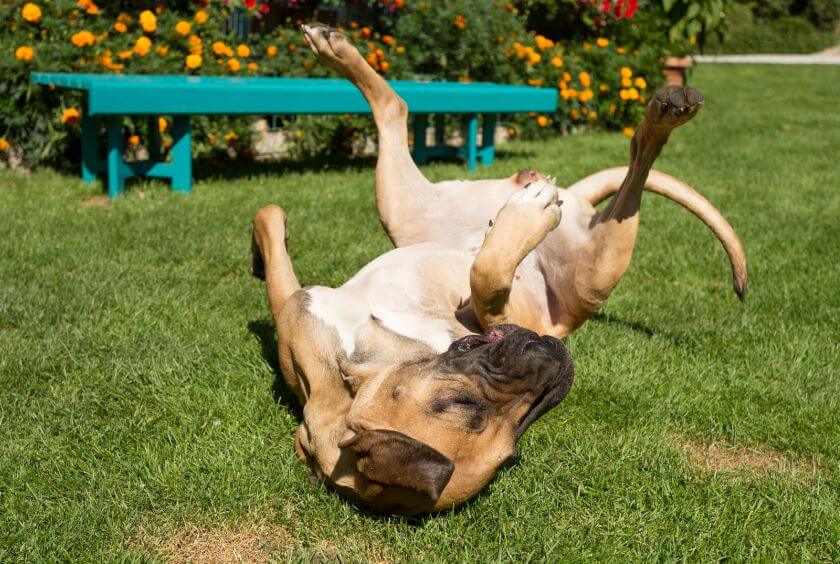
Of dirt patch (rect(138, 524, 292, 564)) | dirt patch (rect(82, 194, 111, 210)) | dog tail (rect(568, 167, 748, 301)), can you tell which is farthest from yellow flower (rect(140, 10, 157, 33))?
dirt patch (rect(138, 524, 292, 564))

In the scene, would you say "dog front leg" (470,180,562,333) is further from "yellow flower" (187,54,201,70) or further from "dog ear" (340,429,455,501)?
"yellow flower" (187,54,201,70)

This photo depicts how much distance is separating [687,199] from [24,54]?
5.40 metres

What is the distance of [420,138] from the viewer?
8133mm

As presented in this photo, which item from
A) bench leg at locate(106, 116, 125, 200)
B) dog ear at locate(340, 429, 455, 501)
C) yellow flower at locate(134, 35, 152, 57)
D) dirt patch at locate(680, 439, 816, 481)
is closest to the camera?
dog ear at locate(340, 429, 455, 501)

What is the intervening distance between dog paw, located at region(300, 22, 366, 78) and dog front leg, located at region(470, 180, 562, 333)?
47.6 inches

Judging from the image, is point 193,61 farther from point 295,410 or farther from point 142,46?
point 295,410

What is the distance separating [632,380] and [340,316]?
1413 millimetres

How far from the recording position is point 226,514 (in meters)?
2.60

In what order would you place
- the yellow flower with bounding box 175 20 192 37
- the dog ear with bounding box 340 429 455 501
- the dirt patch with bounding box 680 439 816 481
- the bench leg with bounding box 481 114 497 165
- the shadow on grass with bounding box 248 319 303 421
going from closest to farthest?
the dog ear with bounding box 340 429 455 501, the dirt patch with bounding box 680 439 816 481, the shadow on grass with bounding box 248 319 303 421, the yellow flower with bounding box 175 20 192 37, the bench leg with bounding box 481 114 497 165

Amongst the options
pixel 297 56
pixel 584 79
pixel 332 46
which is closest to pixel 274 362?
pixel 332 46

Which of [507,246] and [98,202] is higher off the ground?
[507,246]

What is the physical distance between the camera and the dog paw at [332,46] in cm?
362

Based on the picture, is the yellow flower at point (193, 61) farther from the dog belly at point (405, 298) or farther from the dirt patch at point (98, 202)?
the dog belly at point (405, 298)

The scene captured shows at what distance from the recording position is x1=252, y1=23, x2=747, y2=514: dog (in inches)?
87.9
